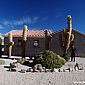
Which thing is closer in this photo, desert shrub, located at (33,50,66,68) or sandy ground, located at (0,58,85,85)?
sandy ground, located at (0,58,85,85)

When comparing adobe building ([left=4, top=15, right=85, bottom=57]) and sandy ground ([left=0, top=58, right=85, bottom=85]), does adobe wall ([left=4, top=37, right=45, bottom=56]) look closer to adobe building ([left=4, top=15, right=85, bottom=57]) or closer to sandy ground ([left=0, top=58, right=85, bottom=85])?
adobe building ([left=4, top=15, right=85, bottom=57])

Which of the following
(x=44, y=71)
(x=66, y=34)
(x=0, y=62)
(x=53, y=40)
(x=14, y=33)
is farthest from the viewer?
(x=14, y=33)

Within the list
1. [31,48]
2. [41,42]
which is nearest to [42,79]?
[41,42]

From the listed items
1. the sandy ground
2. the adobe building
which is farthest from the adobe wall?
the sandy ground

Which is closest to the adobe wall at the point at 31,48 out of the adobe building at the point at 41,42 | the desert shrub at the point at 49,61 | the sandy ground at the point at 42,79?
the adobe building at the point at 41,42

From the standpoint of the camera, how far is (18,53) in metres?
33.9

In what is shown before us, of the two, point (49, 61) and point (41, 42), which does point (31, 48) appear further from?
point (49, 61)

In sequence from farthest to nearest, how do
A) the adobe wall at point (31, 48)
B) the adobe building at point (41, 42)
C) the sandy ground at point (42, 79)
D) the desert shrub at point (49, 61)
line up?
the adobe wall at point (31, 48), the adobe building at point (41, 42), the desert shrub at point (49, 61), the sandy ground at point (42, 79)

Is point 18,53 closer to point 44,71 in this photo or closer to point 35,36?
point 35,36

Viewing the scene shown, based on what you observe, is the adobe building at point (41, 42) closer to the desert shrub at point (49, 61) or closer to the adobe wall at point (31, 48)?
the adobe wall at point (31, 48)

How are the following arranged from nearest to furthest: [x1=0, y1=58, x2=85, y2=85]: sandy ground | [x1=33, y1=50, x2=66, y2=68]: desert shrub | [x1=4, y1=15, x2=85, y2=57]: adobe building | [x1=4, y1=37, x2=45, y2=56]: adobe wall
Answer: [x1=0, y1=58, x2=85, y2=85]: sandy ground
[x1=33, y1=50, x2=66, y2=68]: desert shrub
[x1=4, y1=15, x2=85, y2=57]: adobe building
[x1=4, y1=37, x2=45, y2=56]: adobe wall

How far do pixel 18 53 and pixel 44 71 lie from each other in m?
19.3

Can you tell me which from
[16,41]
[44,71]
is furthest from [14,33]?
[44,71]

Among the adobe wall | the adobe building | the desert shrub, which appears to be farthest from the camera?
the adobe wall
